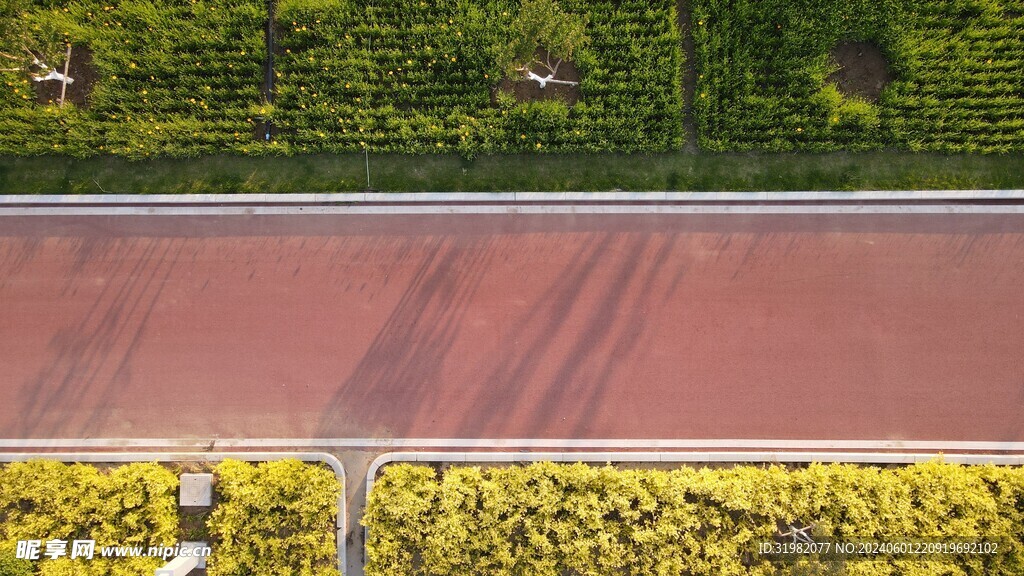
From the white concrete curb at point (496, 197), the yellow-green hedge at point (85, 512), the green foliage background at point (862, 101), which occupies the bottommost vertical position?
the yellow-green hedge at point (85, 512)

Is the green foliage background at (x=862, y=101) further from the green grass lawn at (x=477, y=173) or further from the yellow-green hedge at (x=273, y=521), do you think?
the yellow-green hedge at (x=273, y=521)

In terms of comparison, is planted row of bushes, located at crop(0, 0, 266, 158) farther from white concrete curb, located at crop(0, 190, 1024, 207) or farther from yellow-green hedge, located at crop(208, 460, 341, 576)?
yellow-green hedge, located at crop(208, 460, 341, 576)

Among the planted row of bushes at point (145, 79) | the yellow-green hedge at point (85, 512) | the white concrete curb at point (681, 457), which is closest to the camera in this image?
the yellow-green hedge at point (85, 512)

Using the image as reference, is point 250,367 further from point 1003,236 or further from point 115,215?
point 1003,236

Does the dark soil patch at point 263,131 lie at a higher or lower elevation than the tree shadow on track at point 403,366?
higher

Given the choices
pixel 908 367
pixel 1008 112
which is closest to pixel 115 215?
pixel 908 367

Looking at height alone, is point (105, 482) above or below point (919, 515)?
above

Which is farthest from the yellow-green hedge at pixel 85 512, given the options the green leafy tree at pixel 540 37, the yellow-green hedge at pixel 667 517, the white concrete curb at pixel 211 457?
the green leafy tree at pixel 540 37
